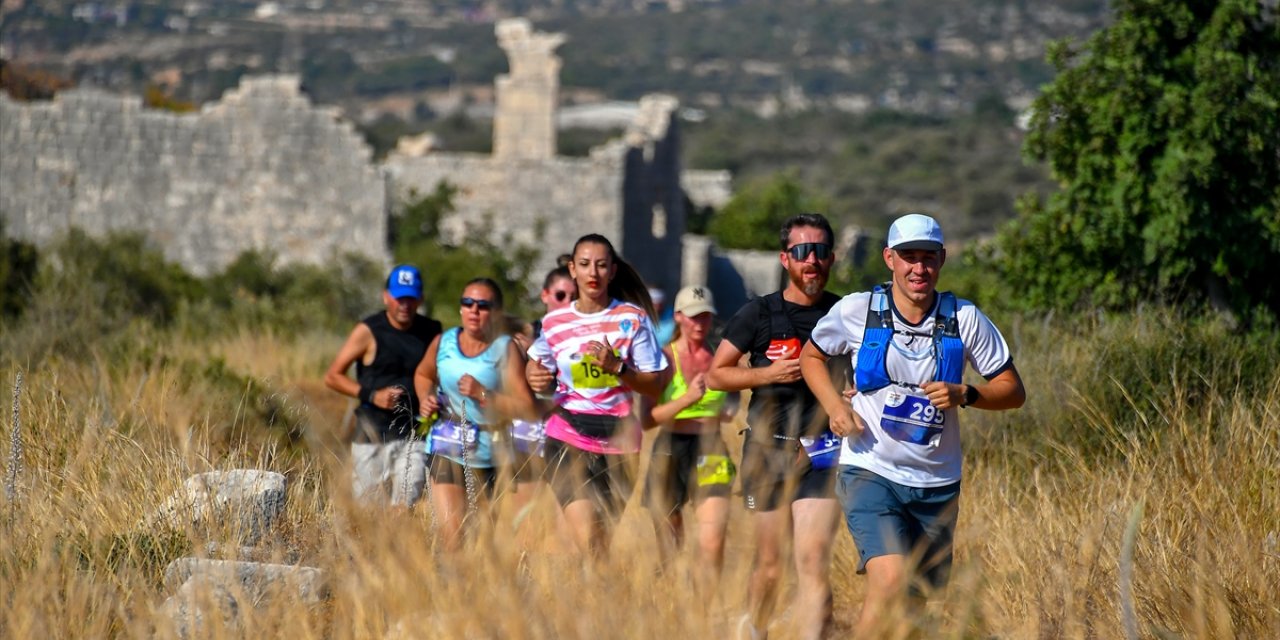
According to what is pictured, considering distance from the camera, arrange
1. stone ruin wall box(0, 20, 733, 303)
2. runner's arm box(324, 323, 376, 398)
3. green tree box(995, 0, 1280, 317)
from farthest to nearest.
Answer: stone ruin wall box(0, 20, 733, 303)
green tree box(995, 0, 1280, 317)
runner's arm box(324, 323, 376, 398)

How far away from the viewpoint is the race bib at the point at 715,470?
700 centimetres

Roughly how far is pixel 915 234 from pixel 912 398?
53 cm

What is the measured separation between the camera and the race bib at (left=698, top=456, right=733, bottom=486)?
7.00m

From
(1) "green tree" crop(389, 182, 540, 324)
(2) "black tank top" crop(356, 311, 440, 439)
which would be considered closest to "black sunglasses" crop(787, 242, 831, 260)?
(2) "black tank top" crop(356, 311, 440, 439)

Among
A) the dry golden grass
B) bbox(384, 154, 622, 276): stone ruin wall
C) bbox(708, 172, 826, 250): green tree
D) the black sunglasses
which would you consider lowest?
bbox(708, 172, 826, 250): green tree

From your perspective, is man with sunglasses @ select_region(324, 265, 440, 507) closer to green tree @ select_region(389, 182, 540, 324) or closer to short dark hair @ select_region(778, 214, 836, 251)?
short dark hair @ select_region(778, 214, 836, 251)

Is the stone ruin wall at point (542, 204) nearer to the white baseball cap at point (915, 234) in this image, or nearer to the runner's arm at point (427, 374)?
the runner's arm at point (427, 374)

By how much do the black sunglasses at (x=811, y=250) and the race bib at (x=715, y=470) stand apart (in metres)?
1.09

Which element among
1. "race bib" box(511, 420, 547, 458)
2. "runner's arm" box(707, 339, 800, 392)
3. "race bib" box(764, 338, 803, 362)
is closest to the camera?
"runner's arm" box(707, 339, 800, 392)

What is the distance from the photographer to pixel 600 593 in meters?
4.32

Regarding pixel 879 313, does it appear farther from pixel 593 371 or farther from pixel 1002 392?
pixel 593 371

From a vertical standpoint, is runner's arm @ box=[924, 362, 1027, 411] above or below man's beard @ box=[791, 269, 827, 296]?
below

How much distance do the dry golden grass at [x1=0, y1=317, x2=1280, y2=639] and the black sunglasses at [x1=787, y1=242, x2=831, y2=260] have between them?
3.62 ft

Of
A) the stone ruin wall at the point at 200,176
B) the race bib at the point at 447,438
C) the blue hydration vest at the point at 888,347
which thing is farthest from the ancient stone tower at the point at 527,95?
the blue hydration vest at the point at 888,347
